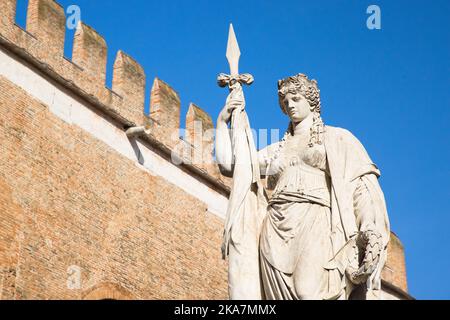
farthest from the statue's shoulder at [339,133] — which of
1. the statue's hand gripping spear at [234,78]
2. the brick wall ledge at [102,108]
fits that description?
the brick wall ledge at [102,108]

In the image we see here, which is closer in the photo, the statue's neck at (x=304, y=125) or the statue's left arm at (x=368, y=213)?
the statue's left arm at (x=368, y=213)

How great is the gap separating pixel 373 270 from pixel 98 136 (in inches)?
444

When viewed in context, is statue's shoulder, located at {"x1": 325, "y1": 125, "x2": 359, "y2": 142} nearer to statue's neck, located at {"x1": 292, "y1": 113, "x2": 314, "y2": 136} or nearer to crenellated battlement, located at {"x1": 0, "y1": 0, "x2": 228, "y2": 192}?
statue's neck, located at {"x1": 292, "y1": 113, "x2": 314, "y2": 136}

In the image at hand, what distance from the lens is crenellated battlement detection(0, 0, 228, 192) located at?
608 inches

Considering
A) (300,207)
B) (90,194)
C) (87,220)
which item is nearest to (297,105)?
(300,207)

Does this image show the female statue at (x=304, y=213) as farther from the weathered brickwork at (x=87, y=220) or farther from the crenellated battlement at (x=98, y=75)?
the crenellated battlement at (x=98, y=75)

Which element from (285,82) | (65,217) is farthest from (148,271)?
(285,82)

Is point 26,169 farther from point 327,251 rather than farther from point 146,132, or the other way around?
point 327,251

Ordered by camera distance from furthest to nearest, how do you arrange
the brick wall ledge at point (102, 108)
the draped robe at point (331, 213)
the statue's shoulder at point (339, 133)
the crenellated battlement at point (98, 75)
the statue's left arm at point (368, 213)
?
the crenellated battlement at point (98, 75), the brick wall ledge at point (102, 108), the statue's shoulder at point (339, 133), the draped robe at point (331, 213), the statue's left arm at point (368, 213)

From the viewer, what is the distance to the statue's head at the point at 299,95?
646 cm

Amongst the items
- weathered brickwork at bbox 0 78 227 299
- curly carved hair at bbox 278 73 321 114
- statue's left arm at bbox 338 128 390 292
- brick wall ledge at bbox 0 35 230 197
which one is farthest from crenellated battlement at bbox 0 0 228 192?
statue's left arm at bbox 338 128 390 292

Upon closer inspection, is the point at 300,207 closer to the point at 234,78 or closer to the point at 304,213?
the point at 304,213

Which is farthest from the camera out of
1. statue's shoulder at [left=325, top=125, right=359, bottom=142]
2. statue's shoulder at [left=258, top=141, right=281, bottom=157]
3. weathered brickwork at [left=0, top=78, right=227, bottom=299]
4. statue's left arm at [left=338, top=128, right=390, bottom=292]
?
weathered brickwork at [left=0, top=78, right=227, bottom=299]
